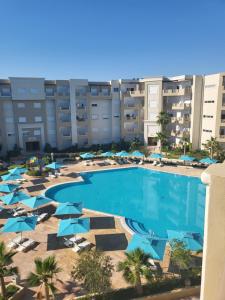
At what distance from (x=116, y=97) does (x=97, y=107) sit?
4568 millimetres

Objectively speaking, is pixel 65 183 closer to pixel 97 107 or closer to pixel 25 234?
pixel 25 234

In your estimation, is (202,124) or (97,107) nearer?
(202,124)

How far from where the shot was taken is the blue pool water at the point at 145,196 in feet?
77.1

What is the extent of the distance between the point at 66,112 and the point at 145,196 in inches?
1081

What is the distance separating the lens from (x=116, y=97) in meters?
52.2

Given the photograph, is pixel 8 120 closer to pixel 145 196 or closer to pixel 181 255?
pixel 145 196

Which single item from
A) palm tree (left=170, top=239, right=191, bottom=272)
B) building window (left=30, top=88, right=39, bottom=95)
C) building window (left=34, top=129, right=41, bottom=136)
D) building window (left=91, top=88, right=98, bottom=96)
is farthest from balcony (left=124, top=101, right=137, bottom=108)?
palm tree (left=170, top=239, right=191, bottom=272)

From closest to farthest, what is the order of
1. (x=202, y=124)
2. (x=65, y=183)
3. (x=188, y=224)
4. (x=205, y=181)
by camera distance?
(x=205, y=181)
(x=188, y=224)
(x=65, y=183)
(x=202, y=124)

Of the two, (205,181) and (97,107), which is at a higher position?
(97,107)

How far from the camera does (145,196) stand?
29391mm

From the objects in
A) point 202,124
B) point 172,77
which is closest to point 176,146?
point 202,124

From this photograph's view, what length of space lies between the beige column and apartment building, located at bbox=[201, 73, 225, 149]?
3829 cm

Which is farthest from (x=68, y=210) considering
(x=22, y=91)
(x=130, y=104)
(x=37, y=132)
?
(x=130, y=104)

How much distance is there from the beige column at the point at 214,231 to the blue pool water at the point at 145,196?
14.3 meters
